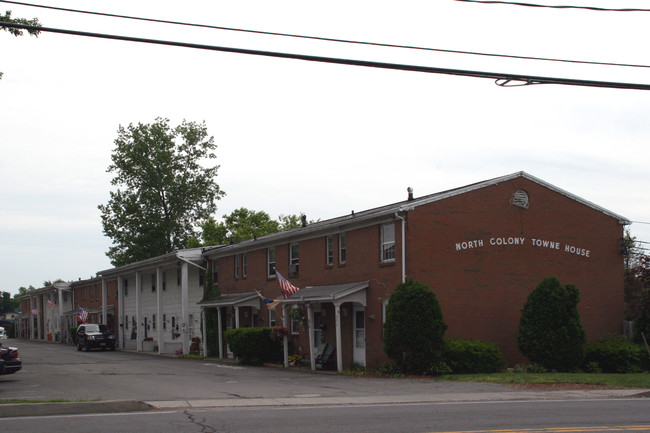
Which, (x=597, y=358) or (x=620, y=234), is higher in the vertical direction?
(x=620, y=234)

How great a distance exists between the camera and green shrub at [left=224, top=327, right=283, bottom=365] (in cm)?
3322

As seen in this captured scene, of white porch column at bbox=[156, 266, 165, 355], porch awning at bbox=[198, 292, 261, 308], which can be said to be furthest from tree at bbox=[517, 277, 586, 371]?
white porch column at bbox=[156, 266, 165, 355]

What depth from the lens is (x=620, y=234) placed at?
30.1 meters

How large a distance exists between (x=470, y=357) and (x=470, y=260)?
394cm

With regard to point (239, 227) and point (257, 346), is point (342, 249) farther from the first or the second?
point (239, 227)

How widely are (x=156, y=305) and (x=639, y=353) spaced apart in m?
33.9

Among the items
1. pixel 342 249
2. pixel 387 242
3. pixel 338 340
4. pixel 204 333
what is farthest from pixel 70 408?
pixel 204 333

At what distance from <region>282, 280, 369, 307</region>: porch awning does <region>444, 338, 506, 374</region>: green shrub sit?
407cm

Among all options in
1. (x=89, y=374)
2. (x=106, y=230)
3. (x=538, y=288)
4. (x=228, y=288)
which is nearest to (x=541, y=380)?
(x=538, y=288)

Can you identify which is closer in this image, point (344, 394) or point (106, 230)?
point (344, 394)

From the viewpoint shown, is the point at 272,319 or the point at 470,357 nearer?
the point at 470,357

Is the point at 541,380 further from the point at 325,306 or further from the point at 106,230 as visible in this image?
Answer: the point at 106,230

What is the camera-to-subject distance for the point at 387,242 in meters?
27.0

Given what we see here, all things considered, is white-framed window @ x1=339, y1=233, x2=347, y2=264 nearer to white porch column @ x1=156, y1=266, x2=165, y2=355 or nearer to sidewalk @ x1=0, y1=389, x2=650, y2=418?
sidewalk @ x1=0, y1=389, x2=650, y2=418
